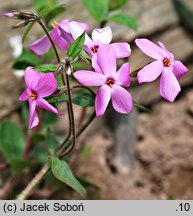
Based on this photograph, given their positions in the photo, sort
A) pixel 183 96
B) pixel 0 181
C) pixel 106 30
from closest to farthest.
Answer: pixel 106 30
pixel 0 181
pixel 183 96

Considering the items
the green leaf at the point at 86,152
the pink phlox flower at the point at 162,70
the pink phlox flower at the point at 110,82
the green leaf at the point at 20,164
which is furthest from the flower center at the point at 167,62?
the green leaf at the point at 86,152

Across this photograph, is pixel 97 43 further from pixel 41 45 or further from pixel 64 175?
pixel 64 175

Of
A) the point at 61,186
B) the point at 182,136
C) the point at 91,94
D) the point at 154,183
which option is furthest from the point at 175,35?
the point at 91,94

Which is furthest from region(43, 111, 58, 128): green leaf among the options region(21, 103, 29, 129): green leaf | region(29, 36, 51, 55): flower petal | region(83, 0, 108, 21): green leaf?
region(29, 36, 51, 55): flower petal

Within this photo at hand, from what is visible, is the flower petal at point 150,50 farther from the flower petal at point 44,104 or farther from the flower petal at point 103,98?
the flower petal at point 44,104

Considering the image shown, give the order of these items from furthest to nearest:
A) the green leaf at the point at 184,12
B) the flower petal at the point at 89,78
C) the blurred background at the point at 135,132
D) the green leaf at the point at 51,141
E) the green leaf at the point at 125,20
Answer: the green leaf at the point at 184,12 → the blurred background at the point at 135,132 → the green leaf at the point at 125,20 → the green leaf at the point at 51,141 → the flower petal at the point at 89,78
